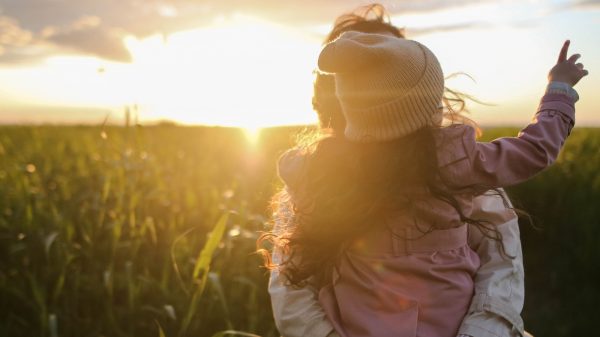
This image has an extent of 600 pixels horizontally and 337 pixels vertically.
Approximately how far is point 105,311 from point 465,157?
1.93 m

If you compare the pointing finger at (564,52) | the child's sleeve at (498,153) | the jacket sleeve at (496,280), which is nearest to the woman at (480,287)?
the jacket sleeve at (496,280)

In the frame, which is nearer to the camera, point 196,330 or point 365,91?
point 365,91

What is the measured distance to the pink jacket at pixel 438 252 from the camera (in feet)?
5.73

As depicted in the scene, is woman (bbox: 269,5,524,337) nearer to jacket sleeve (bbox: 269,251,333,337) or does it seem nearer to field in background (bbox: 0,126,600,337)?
jacket sleeve (bbox: 269,251,333,337)

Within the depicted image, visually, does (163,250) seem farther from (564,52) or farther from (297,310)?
(564,52)

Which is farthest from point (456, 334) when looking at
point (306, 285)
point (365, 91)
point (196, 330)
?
point (196, 330)

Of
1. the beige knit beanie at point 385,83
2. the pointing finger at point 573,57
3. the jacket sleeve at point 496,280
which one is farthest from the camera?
the pointing finger at point 573,57

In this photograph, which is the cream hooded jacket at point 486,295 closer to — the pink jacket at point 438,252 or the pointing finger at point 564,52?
the pink jacket at point 438,252

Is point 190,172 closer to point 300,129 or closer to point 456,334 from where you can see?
point 300,129

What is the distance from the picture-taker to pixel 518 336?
1841mm

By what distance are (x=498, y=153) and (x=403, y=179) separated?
280 mm

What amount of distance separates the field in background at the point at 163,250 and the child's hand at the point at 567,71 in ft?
1.78

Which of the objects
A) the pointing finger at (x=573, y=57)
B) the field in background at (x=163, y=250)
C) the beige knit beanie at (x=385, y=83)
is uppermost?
the pointing finger at (x=573, y=57)

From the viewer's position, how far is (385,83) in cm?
170
